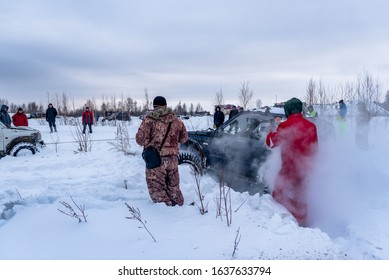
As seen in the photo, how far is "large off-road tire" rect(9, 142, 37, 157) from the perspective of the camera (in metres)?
9.47

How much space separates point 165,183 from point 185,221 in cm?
A: 82

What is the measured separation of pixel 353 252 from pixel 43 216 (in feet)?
12.5

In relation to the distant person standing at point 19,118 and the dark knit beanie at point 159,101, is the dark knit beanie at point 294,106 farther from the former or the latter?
the distant person standing at point 19,118

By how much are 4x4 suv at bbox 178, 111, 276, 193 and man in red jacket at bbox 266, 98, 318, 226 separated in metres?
0.94

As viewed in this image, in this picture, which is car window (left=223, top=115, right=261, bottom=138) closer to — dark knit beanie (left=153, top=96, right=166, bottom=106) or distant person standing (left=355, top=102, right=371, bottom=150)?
dark knit beanie (left=153, top=96, right=166, bottom=106)

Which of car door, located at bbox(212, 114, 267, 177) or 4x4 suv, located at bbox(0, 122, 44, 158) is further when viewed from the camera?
4x4 suv, located at bbox(0, 122, 44, 158)

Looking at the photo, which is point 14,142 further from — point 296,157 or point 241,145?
point 296,157

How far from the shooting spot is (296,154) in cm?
435

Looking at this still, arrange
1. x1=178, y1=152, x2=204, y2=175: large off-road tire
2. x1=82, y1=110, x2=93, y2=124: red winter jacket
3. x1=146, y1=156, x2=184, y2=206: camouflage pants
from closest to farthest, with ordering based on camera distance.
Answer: x1=146, y1=156, x2=184, y2=206: camouflage pants < x1=178, y1=152, x2=204, y2=175: large off-road tire < x1=82, y1=110, x2=93, y2=124: red winter jacket

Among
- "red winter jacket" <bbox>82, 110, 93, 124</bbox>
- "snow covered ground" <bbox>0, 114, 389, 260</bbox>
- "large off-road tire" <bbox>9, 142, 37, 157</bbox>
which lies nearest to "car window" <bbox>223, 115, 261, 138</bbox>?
"snow covered ground" <bbox>0, 114, 389, 260</bbox>

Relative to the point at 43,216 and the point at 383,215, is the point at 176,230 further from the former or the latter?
the point at 383,215

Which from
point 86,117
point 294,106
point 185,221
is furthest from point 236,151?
point 86,117

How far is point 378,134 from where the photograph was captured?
53.0ft

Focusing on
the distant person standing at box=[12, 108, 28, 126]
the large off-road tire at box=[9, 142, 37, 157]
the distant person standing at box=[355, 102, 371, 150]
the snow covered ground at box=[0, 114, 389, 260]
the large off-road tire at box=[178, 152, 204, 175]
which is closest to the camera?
the snow covered ground at box=[0, 114, 389, 260]
